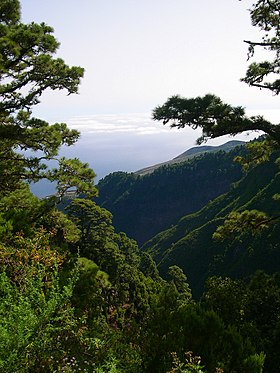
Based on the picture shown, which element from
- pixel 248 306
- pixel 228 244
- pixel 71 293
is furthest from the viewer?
pixel 228 244

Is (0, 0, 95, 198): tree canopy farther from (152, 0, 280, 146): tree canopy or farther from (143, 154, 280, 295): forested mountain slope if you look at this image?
(143, 154, 280, 295): forested mountain slope

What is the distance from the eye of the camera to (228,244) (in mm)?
99812

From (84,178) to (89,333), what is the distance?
590 cm

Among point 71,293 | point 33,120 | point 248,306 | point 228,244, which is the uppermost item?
point 33,120

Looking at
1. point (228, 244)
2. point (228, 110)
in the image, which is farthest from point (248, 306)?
point (228, 244)

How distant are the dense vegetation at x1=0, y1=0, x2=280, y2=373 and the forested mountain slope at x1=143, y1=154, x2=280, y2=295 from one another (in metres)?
56.4

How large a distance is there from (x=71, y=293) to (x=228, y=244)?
98362 mm

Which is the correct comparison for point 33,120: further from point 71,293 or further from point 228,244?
point 228,244

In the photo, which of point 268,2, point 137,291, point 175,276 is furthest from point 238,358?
point 175,276

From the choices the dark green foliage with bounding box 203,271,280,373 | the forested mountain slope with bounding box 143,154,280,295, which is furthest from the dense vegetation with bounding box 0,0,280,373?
the forested mountain slope with bounding box 143,154,280,295

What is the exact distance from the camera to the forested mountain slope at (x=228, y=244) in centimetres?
8312

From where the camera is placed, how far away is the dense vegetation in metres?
5.85

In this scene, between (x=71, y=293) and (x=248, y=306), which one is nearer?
(x=71, y=293)

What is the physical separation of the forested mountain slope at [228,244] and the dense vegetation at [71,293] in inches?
2221
